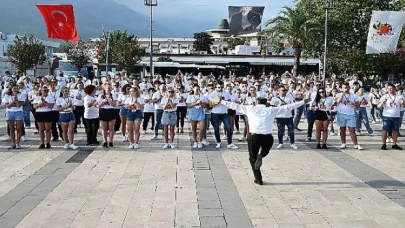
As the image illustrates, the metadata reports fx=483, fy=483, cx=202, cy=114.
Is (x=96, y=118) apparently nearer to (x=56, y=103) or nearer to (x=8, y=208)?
(x=56, y=103)

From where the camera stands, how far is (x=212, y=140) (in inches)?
557

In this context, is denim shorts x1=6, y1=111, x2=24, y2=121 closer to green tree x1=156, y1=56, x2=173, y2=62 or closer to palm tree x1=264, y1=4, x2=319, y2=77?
palm tree x1=264, y1=4, x2=319, y2=77

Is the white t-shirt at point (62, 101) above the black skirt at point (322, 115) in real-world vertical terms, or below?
above

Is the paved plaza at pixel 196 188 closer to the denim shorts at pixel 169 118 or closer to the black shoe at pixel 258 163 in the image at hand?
the black shoe at pixel 258 163

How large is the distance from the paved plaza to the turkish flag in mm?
7433

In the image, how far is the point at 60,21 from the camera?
748 inches

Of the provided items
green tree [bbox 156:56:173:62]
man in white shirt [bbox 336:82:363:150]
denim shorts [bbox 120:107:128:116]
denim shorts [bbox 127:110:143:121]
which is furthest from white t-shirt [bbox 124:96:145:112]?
green tree [bbox 156:56:173:62]

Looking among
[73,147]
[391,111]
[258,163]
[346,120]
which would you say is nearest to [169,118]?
[73,147]

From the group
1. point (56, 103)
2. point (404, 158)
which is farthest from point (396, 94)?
point (56, 103)

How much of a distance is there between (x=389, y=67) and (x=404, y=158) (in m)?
29.3

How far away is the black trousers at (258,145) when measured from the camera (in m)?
8.71

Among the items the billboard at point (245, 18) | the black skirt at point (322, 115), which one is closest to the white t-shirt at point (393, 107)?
the black skirt at point (322, 115)

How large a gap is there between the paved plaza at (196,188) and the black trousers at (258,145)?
275 mm

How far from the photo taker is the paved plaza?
6.76m
